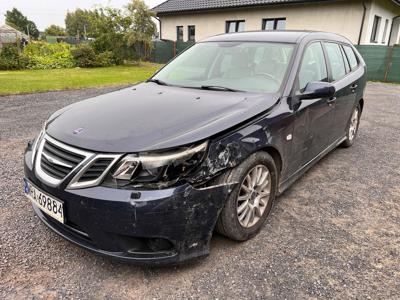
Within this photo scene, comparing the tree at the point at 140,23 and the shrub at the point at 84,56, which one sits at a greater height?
the tree at the point at 140,23

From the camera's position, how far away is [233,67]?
3.24 m

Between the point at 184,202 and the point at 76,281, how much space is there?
952 millimetres

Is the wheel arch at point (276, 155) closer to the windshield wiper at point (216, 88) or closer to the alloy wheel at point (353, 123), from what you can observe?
the windshield wiper at point (216, 88)

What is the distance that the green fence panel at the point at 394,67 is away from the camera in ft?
43.8

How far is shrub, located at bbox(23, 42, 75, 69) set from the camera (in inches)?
632

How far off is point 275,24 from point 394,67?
21.9ft

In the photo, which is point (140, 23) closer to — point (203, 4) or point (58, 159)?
point (203, 4)

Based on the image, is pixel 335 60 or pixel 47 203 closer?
pixel 47 203

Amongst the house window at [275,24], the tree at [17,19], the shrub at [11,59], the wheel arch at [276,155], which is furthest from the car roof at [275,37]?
the tree at [17,19]

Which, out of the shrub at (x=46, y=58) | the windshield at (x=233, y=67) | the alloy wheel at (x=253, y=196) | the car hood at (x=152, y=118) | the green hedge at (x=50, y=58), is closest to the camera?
the car hood at (x=152, y=118)

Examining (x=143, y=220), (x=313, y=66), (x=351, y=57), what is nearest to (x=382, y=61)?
(x=351, y=57)

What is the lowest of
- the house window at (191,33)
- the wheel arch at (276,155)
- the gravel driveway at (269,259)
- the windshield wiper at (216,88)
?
the gravel driveway at (269,259)

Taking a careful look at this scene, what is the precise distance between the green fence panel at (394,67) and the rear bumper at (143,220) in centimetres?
1446

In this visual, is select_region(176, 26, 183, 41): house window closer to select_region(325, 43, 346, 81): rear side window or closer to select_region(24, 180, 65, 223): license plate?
Result: select_region(325, 43, 346, 81): rear side window
